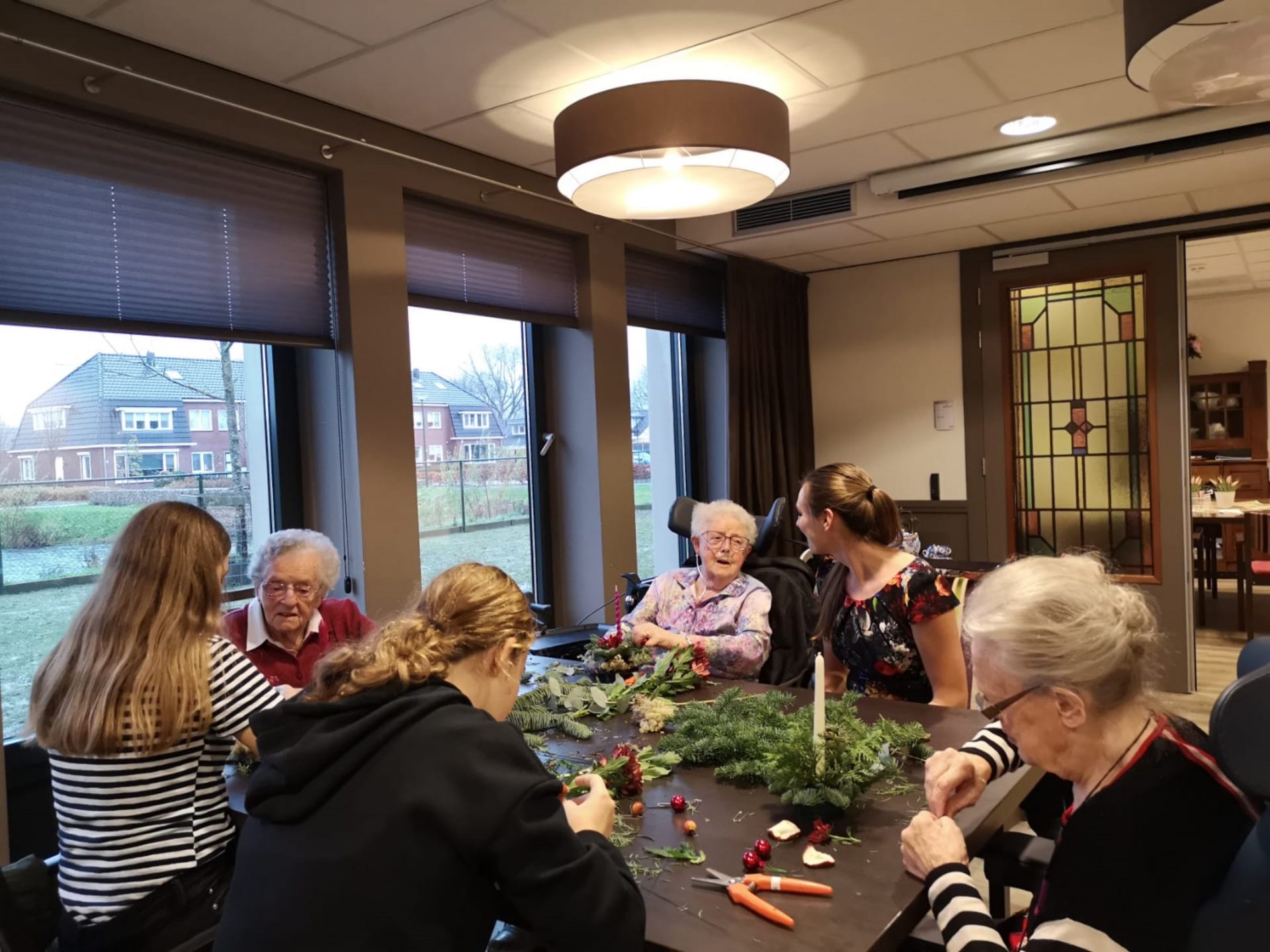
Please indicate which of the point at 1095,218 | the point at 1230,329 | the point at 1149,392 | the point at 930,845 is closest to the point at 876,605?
the point at 930,845

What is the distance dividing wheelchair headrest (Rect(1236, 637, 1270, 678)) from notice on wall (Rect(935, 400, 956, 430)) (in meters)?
4.03

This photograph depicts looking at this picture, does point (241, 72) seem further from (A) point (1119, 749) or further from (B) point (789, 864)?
(A) point (1119, 749)

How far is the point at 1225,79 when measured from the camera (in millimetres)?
1926

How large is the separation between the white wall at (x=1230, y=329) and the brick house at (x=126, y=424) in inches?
375

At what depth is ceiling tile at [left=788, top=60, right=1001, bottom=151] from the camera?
285 centimetres

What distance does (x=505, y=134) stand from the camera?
3234 millimetres

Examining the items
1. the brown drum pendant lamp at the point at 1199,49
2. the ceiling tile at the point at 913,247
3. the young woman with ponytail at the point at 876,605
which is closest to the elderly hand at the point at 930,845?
the young woman with ponytail at the point at 876,605

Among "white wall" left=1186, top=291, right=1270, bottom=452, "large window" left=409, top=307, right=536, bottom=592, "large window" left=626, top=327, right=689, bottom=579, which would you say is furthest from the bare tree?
"white wall" left=1186, top=291, right=1270, bottom=452

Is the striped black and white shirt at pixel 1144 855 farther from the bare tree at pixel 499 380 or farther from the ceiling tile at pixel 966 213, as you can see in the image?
the ceiling tile at pixel 966 213

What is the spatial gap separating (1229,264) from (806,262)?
13.5 ft

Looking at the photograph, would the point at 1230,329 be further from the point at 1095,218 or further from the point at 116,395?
the point at 116,395

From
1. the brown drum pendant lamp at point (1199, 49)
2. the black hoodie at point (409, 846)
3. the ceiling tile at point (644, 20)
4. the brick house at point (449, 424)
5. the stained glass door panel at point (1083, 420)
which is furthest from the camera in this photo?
the stained glass door panel at point (1083, 420)

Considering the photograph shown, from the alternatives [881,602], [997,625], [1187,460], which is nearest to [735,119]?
[881,602]

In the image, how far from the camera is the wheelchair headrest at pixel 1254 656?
49.1 inches
